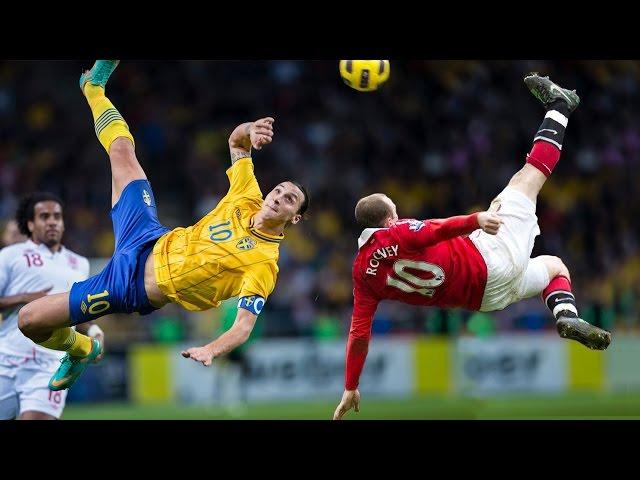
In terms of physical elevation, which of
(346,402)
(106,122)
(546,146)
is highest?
(106,122)

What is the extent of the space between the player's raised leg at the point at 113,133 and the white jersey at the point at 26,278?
88 centimetres

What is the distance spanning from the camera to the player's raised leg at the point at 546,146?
8.31 metres

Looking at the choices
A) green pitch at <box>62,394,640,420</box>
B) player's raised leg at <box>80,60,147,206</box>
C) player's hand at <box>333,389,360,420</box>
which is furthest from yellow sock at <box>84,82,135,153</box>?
green pitch at <box>62,394,640,420</box>

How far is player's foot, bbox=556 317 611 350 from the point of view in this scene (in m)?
7.59

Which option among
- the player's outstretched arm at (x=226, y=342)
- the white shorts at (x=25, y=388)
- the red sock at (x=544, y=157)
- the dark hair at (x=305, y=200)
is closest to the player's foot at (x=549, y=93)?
the red sock at (x=544, y=157)

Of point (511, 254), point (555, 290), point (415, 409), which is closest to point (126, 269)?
point (511, 254)

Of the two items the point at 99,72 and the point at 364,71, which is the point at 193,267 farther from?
the point at 364,71

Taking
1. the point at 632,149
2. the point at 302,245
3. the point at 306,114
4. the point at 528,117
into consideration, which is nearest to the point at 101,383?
the point at 302,245

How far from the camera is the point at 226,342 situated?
7270 mm

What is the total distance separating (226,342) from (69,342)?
1.63 m

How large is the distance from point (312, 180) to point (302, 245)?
156cm

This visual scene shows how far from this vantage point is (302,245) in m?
19.4

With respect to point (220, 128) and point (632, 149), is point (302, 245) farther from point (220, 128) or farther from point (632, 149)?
point (632, 149)

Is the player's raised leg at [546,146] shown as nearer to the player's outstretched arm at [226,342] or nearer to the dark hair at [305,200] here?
the dark hair at [305,200]
